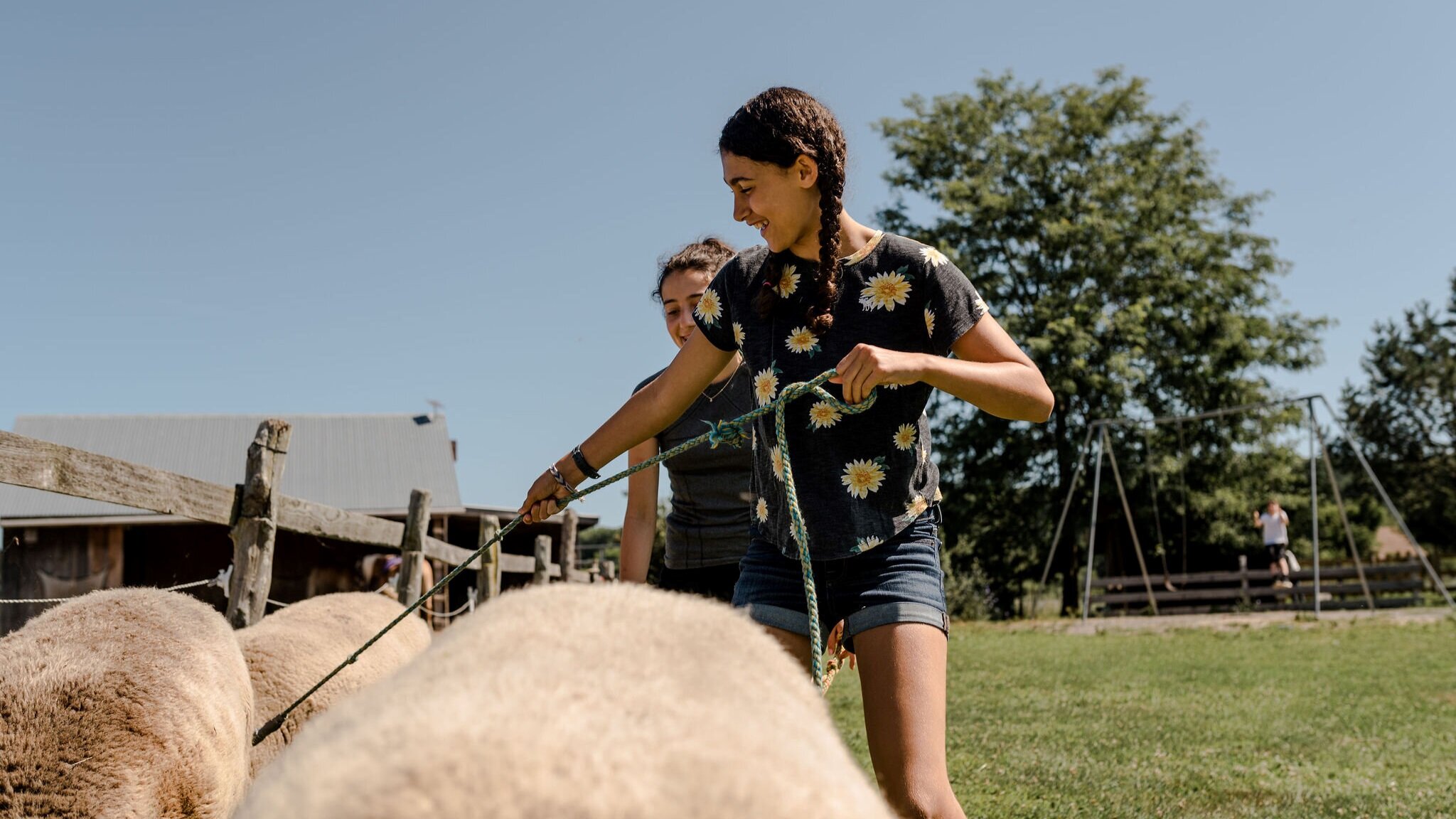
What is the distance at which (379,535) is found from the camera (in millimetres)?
8203

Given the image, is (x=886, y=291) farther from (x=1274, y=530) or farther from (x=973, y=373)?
(x=1274, y=530)

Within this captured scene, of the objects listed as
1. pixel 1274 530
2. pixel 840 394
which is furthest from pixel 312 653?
Result: pixel 1274 530

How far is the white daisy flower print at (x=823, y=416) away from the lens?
271 cm

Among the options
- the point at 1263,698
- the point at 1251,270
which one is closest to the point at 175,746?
the point at 1263,698

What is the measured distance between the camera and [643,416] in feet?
9.53

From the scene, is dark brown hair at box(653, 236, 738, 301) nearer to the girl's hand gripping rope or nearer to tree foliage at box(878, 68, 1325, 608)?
the girl's hand gripping rope

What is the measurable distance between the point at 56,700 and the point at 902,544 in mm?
2345

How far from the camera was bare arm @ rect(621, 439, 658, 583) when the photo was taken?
12.9 feet

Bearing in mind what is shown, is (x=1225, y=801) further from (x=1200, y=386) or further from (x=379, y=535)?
(x=1200, y=386)

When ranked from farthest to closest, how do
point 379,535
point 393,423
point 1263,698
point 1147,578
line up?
point 393,423, point 1147,578, point 1263,698, point 379,535

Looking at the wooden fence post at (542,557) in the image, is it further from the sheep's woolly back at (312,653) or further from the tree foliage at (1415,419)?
the tree foliage at (1415,419)

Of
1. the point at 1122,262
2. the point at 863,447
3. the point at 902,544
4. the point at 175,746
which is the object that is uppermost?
the point at 1122,262

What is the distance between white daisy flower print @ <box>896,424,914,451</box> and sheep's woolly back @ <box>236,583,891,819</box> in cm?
130

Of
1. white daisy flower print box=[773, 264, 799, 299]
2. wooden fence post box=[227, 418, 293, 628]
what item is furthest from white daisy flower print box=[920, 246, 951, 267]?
wooden fence post box=[227, 418, 293, 628]
